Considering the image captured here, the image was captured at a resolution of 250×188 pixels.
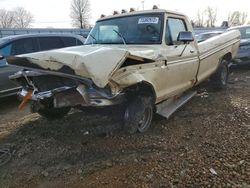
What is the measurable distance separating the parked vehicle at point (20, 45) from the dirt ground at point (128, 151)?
4.18 feet

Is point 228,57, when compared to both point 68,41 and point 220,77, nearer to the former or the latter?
point 220,77

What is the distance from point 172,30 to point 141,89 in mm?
1621

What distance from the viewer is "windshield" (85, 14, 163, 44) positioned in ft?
17.0

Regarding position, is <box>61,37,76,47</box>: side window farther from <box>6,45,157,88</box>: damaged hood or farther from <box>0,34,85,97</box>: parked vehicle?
<box>6,45,157,88</box>: damaged hood

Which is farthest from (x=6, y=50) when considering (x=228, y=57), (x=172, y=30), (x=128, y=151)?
(x=228, y=57)

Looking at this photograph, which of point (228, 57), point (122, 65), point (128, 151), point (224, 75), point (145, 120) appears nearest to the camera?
point (122, 65)

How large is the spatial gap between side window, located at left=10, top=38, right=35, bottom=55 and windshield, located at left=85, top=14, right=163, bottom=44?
8.69ft

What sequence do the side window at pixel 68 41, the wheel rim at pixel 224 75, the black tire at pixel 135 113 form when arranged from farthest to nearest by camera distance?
1. the side window at pixel 68 41
2. the wheel rim at pixel 224 75
3. the black tire at pixel 135 113

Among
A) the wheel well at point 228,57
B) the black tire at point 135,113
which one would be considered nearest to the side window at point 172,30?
the black tire at point 135,113

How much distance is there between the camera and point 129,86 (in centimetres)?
421

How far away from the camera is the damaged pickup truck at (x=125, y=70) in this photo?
385 centimetres

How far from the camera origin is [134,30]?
17.5 feet

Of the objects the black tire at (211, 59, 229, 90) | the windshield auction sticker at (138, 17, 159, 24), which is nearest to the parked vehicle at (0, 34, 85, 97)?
the windshield auction sticker at (138, 17, 159, 24)

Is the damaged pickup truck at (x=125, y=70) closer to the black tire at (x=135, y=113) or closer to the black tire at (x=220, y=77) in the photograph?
the black tire at (x=135, y=113)
